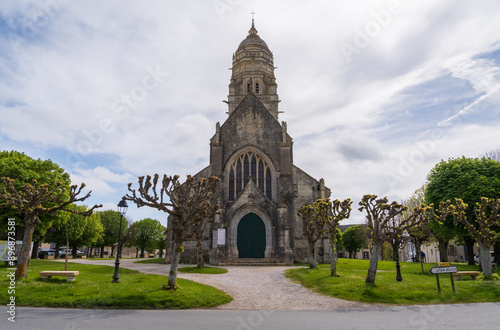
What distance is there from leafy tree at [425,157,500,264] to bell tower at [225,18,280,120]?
2119 centimetres

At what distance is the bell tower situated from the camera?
42375 mm

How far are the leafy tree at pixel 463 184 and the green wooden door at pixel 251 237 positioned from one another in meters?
13.8

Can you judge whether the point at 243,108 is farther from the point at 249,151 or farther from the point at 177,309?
the point at 177,309

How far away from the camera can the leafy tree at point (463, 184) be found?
22945mm

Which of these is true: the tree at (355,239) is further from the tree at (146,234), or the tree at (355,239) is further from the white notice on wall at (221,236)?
the white notice on wall at (221,236)

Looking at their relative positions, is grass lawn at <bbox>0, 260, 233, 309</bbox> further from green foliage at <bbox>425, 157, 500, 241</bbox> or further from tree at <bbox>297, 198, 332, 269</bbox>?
green foliage at <bbox>425, 157, 500, 241</bbox>

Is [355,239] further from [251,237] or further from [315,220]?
[315,220]

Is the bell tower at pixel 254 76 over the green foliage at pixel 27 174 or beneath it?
over

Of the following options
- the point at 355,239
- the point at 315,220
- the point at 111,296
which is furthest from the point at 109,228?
the point at 111,296

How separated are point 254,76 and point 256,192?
69.3 feet

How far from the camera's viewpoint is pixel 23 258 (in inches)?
563

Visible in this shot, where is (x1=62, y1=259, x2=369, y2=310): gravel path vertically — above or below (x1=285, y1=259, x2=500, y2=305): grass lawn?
below

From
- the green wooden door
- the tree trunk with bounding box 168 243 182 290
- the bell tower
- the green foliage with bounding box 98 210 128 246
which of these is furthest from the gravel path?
the green foliage with bounding box 98 210 128 246

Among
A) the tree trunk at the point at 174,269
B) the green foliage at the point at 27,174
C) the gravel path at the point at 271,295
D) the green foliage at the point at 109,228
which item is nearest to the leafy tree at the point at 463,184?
the gravel path at the point at 271,295
